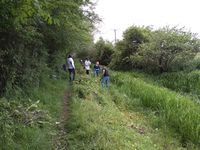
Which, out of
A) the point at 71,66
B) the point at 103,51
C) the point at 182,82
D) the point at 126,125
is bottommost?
the point at 126,125

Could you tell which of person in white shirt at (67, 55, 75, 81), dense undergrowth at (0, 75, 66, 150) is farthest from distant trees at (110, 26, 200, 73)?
dense undergrowth at (0, 75, 66, 150)

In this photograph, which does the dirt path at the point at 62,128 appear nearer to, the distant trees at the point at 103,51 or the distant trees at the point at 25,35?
the distant trees at the point at 25,35

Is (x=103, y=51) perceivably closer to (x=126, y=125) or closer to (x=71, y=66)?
(x=71, y=66)

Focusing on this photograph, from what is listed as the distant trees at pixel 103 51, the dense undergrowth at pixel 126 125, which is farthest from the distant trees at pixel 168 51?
the distant trees at pixel 103 51

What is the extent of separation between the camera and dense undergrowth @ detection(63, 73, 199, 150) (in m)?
8.90

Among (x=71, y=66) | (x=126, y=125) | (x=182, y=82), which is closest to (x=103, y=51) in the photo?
(x=182, y=82)

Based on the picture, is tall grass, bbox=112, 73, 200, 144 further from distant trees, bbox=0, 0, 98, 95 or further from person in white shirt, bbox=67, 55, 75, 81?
distant trees, bbox=0, 0, 98, 95

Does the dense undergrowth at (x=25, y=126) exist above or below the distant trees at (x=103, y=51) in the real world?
below

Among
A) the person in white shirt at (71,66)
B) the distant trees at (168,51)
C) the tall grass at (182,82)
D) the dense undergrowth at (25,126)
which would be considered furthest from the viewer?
the distant trees at (168,51)

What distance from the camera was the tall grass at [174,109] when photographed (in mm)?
12078

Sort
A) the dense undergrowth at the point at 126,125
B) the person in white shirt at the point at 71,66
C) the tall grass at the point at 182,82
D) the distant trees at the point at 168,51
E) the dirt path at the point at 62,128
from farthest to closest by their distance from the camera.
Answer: the distant trees at the point at 168,51
the tall grass at the point at 182,82
the person in white shirt at the point at 71,66
the dense undergrowth at the point at 126,125
the dirt path at the point at 62,128

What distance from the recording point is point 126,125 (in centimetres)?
1184

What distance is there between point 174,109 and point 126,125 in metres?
3.72

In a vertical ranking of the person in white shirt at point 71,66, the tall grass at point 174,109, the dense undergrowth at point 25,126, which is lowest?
the tall grass at point 174,109
